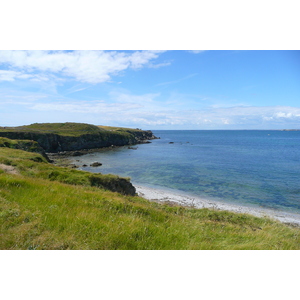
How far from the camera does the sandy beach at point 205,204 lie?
22609 millimetres

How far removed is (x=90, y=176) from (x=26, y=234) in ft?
56.4

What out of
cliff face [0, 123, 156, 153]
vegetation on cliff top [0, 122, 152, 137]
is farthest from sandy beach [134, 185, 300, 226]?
vegetation on cliff top [0, 122, 152, 137]

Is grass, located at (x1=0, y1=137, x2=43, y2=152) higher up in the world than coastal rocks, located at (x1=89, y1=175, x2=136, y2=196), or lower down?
higher up

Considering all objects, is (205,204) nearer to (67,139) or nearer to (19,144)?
(19,144)

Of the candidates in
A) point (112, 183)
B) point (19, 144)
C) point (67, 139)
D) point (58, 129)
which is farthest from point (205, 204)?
point (58, 129)

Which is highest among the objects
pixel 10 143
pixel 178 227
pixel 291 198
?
pixel 10 143

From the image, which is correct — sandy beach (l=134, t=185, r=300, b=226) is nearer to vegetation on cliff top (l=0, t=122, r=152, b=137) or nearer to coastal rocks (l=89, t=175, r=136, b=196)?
coastal rocks (l=89, t=175, r=136, b=196)

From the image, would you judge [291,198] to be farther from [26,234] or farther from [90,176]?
[26,234]

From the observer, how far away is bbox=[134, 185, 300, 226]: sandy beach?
2261cm

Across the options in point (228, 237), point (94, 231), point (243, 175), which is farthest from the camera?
point (243, 175)

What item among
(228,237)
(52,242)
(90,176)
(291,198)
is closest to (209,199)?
(291,198)

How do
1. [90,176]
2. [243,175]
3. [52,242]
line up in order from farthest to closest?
[243,175], [90,176], [52,242]

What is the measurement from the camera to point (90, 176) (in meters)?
22.5

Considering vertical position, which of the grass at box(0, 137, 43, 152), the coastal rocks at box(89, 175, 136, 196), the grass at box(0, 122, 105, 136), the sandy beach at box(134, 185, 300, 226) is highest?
the grass at box(0, 122, 105, 136)
